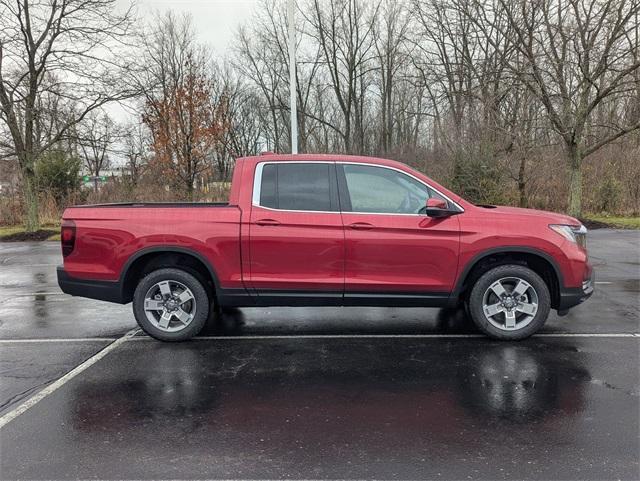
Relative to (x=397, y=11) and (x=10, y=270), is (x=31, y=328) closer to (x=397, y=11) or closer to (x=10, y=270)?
(x=10, y=270)

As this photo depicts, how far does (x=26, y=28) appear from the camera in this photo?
16.9 m

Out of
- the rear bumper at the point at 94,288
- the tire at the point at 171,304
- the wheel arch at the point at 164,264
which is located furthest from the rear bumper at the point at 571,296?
the rear bumper at the point at 94,288

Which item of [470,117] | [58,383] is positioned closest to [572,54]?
[470,117]

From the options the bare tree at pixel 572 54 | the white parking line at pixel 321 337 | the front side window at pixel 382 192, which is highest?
the bare tree at pixel 572 54

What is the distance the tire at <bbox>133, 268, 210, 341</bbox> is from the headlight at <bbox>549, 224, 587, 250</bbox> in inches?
149

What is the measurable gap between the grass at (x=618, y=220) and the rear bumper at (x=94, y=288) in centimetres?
1589

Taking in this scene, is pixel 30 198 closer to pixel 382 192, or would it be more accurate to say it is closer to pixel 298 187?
pixel 298 187

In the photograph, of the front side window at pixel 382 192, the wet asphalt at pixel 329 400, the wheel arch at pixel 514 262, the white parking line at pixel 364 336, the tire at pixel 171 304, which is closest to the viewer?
the wet asphalt at pixel 329 400

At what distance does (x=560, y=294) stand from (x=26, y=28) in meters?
18.3

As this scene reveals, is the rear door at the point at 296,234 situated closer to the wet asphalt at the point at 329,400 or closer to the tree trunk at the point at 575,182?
the wet asphalt at the point at 329,400

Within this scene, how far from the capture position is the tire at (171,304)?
5527 mm

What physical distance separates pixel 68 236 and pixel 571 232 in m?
5.36

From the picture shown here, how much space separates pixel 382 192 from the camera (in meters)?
5.47

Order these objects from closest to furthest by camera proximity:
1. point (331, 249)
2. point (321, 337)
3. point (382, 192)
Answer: point (331, 249) < point (382, 192) < point (321, 337)
